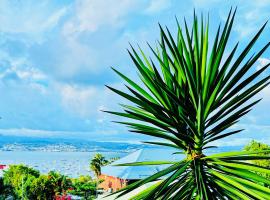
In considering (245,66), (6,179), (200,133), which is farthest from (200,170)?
(6,179)

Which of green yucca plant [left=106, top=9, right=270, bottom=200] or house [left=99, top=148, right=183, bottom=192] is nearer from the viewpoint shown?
green yucca plant [left=106, top=9, right=270, bottom=200]

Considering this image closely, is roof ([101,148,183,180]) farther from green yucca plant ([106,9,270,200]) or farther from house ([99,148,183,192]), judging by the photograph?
green yucca plant ([106,9,270,200])

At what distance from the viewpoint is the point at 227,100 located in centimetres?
293

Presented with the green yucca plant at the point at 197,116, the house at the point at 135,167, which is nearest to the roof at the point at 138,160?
the house at the point at 135,167

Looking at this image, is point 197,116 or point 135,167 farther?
point 135,167

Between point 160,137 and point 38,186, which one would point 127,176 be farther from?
point 38,186

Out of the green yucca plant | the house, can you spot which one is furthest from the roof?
the green yucca plant

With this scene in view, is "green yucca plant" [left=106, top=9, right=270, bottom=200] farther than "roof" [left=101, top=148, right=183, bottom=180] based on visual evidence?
No

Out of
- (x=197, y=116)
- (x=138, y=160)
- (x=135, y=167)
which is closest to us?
(x=197, y=116)

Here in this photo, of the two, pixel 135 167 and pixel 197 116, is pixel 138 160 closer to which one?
pixel 135 167

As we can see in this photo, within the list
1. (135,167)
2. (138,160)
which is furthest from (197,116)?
(138,160)

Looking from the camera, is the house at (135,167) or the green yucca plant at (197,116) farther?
the house at (135,167)

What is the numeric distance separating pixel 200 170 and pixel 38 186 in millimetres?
37586

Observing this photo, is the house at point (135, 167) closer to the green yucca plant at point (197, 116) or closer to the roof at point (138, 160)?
the roof at point (138, 160)
